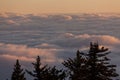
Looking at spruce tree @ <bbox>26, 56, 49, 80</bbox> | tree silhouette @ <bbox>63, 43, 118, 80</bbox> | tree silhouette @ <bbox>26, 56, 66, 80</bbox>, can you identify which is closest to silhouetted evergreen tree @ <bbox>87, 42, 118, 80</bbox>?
tree silhouette @ <bbox>63, 43, 118, 80</bbox>

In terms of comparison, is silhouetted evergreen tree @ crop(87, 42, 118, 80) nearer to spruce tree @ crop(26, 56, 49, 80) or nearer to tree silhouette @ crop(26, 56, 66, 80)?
tree silhouette @ crop(26, 56, 66, 80)

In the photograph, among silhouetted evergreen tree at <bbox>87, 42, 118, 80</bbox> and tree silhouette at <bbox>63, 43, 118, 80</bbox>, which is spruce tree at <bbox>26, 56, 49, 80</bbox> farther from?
silhouetted evergreen tree at <bbox>87, 42, 118, 80</bbox>

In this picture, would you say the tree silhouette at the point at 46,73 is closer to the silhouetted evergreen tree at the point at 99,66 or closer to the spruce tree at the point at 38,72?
the spruce tree at the point at 38,72

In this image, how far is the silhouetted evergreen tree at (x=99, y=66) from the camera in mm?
32375

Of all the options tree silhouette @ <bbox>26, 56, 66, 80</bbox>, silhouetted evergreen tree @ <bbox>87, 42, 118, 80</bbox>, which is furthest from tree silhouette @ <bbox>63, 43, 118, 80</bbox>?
tree silhouette @ <bbox>26, 56, 66, 80</bbox>

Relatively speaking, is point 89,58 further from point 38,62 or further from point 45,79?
point 38,62

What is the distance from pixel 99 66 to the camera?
107 feet

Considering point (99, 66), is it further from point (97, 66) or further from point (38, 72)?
point (38, 72)

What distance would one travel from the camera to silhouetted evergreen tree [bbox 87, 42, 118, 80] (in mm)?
32375

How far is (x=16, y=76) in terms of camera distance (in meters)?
45.5

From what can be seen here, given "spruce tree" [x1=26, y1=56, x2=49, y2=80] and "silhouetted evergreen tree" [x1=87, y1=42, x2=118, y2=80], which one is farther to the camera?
"spruce tree" [x1=26, y1=56, x2=49, y2=80]

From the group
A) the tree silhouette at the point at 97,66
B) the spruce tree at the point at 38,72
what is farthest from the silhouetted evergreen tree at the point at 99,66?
the spruce tree at the point at 38,72

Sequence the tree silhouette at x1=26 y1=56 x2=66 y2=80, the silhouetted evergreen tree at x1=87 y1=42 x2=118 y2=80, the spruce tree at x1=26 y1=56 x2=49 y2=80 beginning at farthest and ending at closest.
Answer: the spruce tree at x1=26 y1=56 x2=49 y2=80 → the tree silhouette at x1=26 y1=56 x2=66 y2=80 → the silhouetted evergreen tree at x1=87 y1=42 x2=118 y2=80

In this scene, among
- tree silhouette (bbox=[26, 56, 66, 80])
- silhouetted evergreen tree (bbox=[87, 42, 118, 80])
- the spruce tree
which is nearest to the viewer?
silhouetted evergreen tree (bbox=[87, 42, 118, 80])
